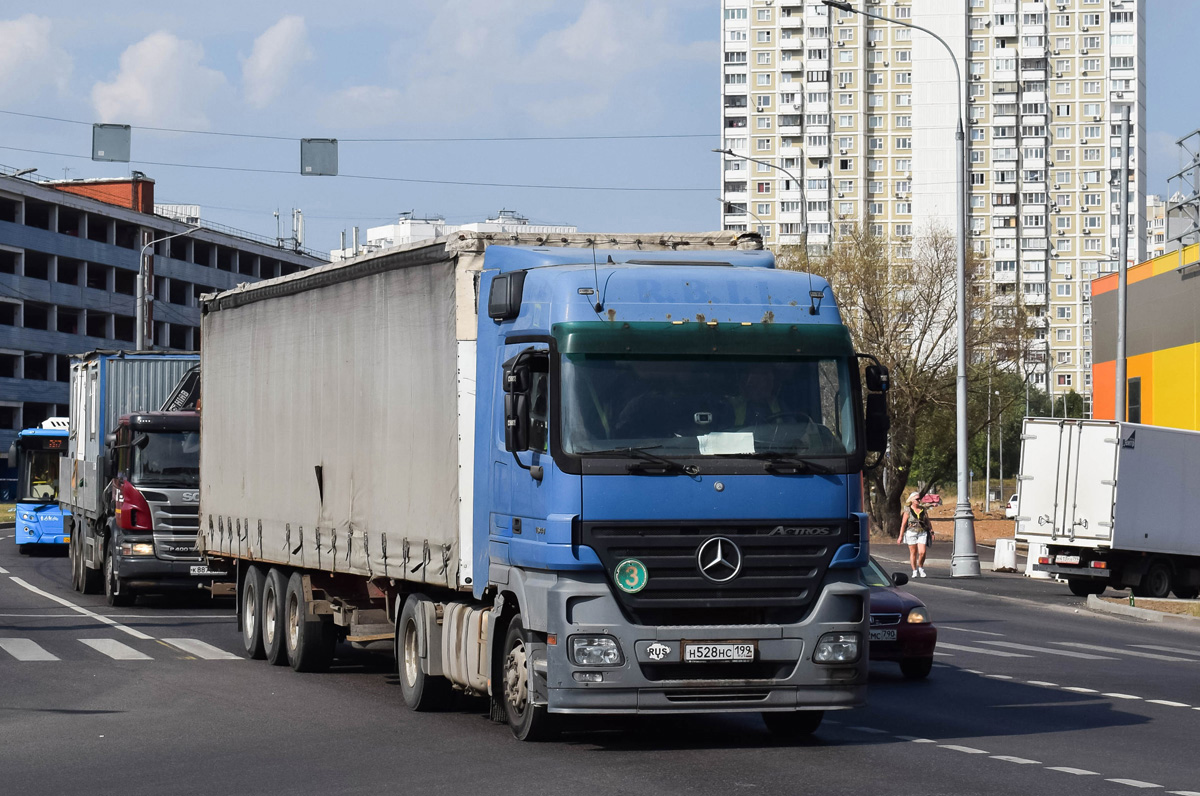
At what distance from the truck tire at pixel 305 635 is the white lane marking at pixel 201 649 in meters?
1.74

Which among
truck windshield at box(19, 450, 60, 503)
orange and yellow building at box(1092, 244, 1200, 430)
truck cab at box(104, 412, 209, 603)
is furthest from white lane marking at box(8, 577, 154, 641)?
orange and yellow building at box(1092, 244, 1200, 430)

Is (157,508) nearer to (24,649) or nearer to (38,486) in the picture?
(24,649)

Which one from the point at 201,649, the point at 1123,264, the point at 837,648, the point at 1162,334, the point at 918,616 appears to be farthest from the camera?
the point at 1162,334

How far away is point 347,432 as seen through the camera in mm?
14391

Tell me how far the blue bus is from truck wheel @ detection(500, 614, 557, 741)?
3254 centimetres

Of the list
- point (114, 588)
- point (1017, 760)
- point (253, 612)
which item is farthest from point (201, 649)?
point (1017, 760)

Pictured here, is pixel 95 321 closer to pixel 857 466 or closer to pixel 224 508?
pixel 224 508

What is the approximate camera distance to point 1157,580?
104 ft

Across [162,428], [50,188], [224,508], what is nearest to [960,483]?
[162,428]

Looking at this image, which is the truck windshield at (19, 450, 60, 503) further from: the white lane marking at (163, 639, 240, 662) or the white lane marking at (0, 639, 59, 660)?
the white lane marking at (163, 639, 240, 662)

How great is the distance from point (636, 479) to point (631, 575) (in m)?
0.59

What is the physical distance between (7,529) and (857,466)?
174 ft

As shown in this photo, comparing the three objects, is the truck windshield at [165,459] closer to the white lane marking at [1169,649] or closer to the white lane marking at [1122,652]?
the white lane marking at [1122,652]

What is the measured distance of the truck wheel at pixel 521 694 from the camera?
36.1 feet
